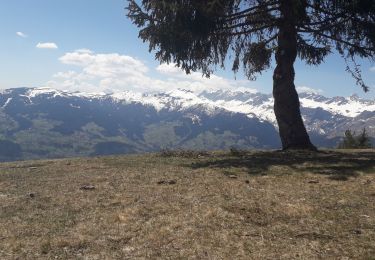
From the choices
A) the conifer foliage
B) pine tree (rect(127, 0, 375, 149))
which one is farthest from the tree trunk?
the conifer foliage

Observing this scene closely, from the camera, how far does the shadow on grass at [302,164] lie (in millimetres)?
16422

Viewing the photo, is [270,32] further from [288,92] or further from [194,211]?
[194,211]

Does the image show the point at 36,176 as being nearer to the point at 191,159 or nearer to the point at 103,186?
the point at 103,186

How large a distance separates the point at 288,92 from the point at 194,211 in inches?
582

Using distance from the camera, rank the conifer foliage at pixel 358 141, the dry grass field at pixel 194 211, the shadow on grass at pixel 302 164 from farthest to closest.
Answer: the conifer foliage at pixel 358 141 < the shadow on grass at pixel 302 164 < the dry grass field at pixel 194 211

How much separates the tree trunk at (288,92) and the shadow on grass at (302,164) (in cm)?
Answer: 250

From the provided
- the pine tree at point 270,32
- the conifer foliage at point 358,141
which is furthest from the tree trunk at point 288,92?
the conifer foliage at point 358,141

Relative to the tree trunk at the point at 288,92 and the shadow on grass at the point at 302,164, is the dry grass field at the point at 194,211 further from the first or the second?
the tree trunk at the point at 288,92

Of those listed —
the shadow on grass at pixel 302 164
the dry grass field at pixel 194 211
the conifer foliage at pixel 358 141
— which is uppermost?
the conifer foliage at pixel 358 141

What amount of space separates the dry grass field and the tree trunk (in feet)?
18.8

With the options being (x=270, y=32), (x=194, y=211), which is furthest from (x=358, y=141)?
(x=194, y=211)

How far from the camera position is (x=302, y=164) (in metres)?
18.0

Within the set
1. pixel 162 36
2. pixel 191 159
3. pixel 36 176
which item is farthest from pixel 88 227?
pixel 162 36

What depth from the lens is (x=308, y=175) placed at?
1585 centimetres
